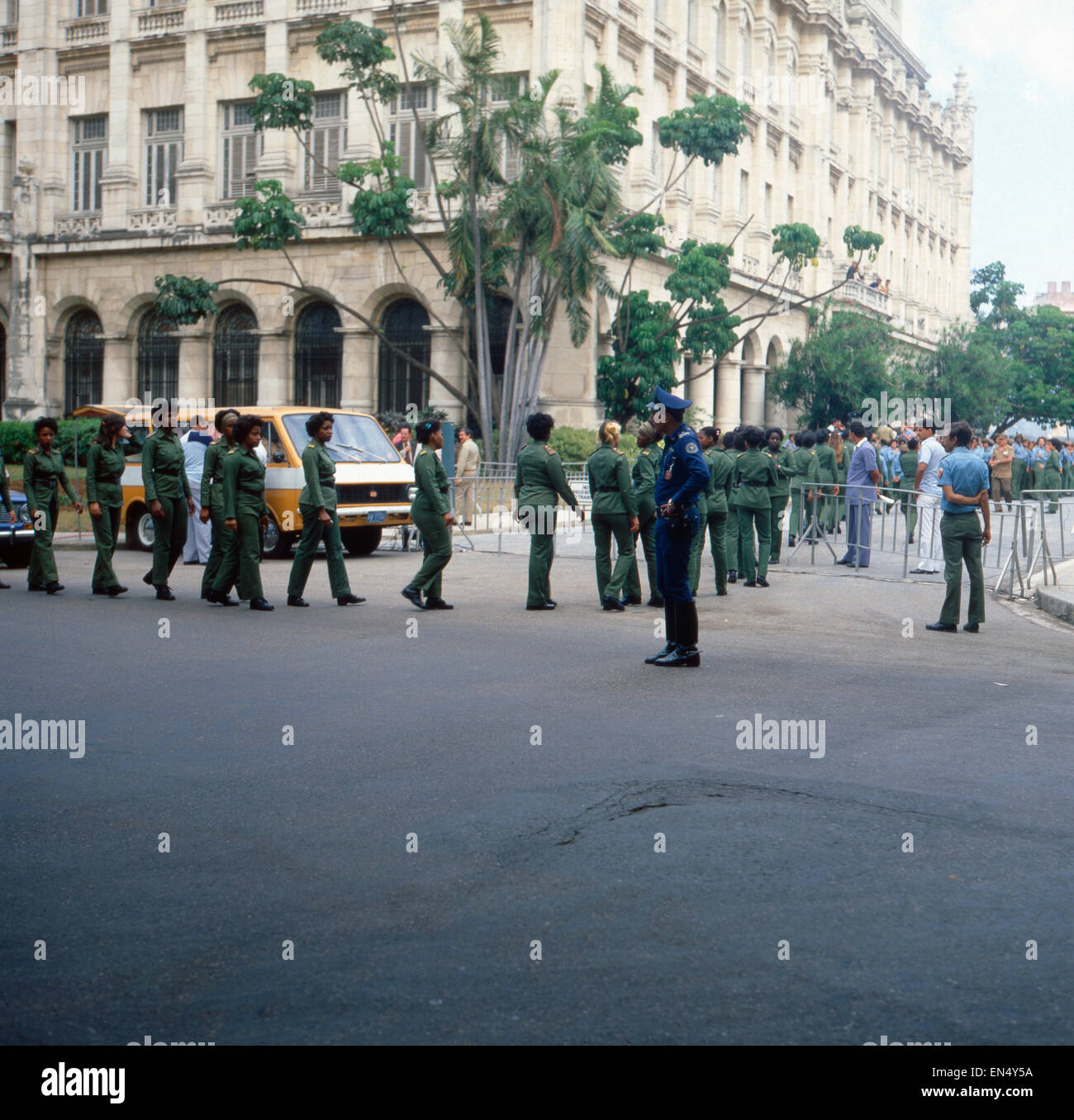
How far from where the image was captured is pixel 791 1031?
3.91 m

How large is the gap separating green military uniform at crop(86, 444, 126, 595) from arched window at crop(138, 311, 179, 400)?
25025 mm

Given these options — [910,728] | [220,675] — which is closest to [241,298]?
[220,675]

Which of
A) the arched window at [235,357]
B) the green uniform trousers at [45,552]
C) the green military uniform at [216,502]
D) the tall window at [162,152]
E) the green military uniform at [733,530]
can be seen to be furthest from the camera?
the tall window at [162,152]

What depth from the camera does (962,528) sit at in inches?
525

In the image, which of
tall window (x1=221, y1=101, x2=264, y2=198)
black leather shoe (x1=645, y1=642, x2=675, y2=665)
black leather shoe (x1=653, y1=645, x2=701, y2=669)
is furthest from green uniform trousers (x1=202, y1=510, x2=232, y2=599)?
tall window (x1=221, y1=101, x2=264, y2=198)

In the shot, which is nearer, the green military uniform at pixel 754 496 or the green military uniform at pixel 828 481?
the green military uniform at pixel 754 496

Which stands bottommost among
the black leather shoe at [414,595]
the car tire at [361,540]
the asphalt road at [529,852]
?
the asphalt road at [529,852]

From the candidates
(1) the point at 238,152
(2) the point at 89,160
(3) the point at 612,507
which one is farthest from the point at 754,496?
(2) the point at 89,160

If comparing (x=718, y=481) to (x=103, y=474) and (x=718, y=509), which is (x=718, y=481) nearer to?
(x=718, y=509)

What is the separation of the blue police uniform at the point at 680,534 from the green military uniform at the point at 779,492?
6.83 m

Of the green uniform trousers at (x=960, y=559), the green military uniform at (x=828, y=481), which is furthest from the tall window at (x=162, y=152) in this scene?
the green uniform trousers at (x=960, y=559)

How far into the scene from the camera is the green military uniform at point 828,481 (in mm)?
21500

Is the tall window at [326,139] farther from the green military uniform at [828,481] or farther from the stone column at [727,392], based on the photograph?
the green military uniform at [828,481]

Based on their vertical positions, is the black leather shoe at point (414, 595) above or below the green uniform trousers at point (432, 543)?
below
